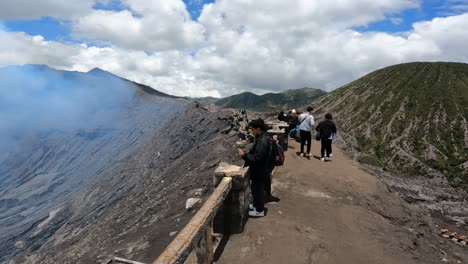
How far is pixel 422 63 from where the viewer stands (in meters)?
118

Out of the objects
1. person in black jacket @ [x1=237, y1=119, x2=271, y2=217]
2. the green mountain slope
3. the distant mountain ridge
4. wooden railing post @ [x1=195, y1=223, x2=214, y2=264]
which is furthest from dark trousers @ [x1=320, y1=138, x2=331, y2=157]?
the green mountain slope

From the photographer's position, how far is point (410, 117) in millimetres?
91375

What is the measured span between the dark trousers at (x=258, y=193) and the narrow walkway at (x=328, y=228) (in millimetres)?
321

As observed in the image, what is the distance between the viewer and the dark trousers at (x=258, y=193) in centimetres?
736

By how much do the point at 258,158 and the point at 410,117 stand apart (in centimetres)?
9602

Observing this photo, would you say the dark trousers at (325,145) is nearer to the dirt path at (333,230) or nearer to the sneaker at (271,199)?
the dirt path at (333,230)

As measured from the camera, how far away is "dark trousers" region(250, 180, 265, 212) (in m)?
7.36

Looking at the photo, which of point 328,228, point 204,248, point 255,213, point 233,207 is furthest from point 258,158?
point 328,228

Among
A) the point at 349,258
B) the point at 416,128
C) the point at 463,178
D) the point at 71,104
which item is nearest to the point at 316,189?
the point at 349,258

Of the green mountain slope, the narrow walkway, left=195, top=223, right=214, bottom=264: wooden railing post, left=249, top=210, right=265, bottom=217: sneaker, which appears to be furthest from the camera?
the green mountain slope

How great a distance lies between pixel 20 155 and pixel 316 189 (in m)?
68.6

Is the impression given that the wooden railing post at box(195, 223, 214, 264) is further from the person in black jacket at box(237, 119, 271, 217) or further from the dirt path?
the person in black jacket at box(237, 119, 271, 217)

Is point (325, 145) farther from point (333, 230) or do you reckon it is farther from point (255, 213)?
point (255, 213)

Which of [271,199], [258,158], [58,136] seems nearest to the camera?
[258,158]
